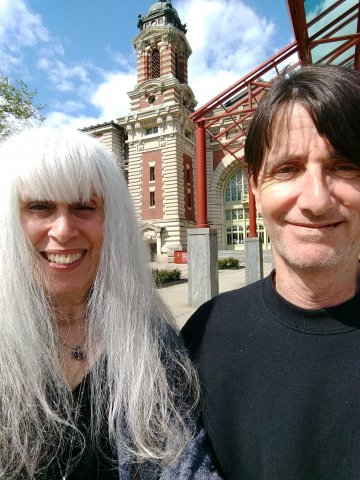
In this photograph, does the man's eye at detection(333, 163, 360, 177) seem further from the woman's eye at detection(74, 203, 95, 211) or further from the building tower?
the building tower

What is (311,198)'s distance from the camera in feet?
3.74

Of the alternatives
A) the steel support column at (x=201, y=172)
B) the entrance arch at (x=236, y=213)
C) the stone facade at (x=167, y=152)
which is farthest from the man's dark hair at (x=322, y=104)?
the entrance arch at (x=236, y=213)

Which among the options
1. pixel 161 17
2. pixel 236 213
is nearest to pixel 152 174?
pixel 236 213

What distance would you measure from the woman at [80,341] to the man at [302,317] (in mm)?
226

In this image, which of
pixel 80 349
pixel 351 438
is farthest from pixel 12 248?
pixel 351 438

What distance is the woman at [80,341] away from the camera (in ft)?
4.34

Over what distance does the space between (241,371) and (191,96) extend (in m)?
34.8

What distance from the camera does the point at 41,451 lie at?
1338 millimetres

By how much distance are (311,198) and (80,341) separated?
1243mm

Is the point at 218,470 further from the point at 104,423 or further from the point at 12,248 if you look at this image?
the point at 12,248

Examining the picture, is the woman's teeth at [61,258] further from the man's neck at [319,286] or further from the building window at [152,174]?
the building window at [152,174]

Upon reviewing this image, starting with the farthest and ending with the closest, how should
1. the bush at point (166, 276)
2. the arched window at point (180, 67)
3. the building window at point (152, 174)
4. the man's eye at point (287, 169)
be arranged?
the arched window at point (180, 67) → the building window at point (152, 174) → the bush at point (166, 276) → the man's eye at point (287, 169)

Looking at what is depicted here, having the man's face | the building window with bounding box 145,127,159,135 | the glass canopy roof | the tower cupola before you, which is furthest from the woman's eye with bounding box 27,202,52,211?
the tower cupola

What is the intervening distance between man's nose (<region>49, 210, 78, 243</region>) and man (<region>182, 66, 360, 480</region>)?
0.83 m
